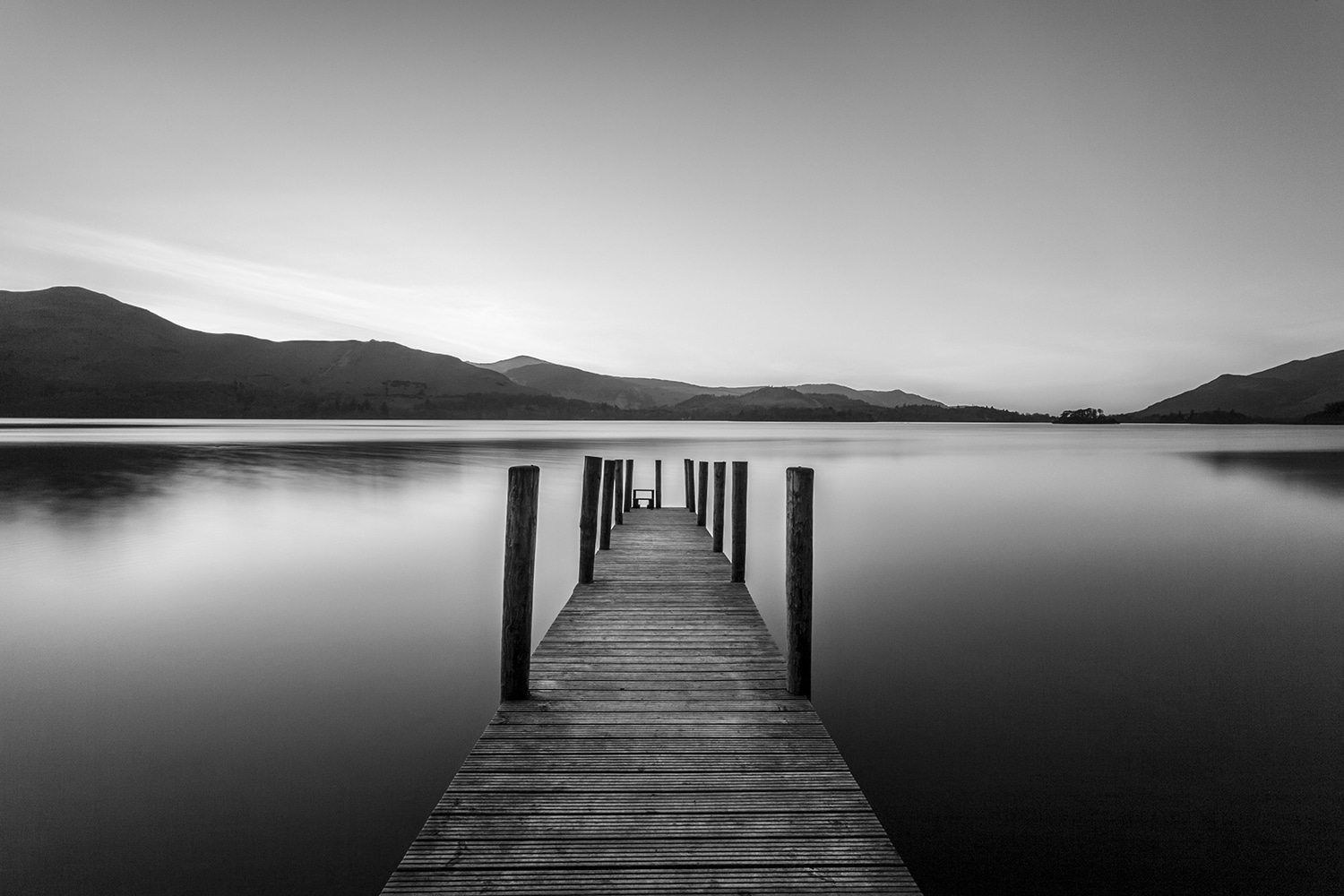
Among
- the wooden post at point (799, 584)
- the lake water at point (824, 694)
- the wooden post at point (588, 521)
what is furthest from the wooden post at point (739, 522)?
the wooden post at point (799, 584)

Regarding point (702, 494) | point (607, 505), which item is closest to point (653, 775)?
point (607, 505)

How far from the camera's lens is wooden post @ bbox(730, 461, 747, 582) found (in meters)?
10.3

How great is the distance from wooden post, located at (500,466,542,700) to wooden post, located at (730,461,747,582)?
201 inches

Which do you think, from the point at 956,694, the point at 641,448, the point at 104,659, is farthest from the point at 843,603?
the point at 641,448

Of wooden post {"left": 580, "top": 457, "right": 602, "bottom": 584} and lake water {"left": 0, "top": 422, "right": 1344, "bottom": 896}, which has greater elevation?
wooden post {"left": 580, "top": 457, "right": 602, "bottom": 584}

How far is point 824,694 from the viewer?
8156 mm

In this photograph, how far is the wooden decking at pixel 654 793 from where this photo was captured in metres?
3.41

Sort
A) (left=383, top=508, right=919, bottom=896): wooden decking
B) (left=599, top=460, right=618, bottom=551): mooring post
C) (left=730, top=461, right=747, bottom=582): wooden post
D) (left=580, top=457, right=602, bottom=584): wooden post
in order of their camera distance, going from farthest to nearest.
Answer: (left=599, top=460, right=618, bottom=551): mooring post
(left=730, top=461, right=747, bottom=582): wooden post
(left=580, top=457, right=602, bottom=584): wooden post
(left=383, top=508, right=919, bottom=896): wooden decking

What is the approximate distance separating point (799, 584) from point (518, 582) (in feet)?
8.10

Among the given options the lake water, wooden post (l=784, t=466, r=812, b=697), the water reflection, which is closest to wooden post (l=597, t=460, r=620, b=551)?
the lake water

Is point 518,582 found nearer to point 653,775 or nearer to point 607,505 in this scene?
point 653,775

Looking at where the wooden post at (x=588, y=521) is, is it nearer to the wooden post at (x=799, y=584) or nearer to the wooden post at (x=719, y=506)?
the wooden post at (x=719, y=506)

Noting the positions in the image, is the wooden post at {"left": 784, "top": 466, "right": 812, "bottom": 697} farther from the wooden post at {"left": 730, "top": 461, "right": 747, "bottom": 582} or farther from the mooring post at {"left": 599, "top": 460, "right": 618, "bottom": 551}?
the mooring post at {"left": 599, "top": 460, "right": 618, "bottom": 551}

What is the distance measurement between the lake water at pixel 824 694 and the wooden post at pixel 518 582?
1.37m
